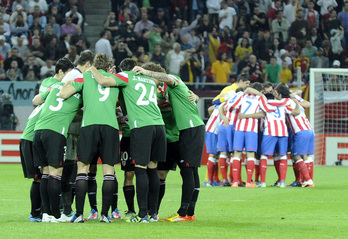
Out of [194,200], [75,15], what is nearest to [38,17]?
[75,15]

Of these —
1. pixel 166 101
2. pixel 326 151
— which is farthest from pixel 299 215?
pixel 326 151

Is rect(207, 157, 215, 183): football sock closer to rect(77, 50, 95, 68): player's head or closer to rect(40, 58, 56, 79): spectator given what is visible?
rect(77, 50, 95, 68): player's head

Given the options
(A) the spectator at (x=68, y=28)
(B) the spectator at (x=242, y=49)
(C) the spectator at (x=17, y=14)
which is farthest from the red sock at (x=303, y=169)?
(C) the spectator at (x=17, y=14)

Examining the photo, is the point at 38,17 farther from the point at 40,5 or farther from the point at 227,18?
the point at 227,18

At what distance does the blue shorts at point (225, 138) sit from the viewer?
50.7 feet

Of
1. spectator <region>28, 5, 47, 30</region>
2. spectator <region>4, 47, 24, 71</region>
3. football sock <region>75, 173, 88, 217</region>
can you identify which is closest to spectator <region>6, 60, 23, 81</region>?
spectator <region>4, 47, 24, 71</region>

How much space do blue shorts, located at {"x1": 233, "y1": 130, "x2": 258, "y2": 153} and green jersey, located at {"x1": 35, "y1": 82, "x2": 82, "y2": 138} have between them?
6521 millimetres

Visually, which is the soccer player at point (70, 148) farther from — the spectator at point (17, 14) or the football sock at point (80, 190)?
the spectator at point (17, 14)

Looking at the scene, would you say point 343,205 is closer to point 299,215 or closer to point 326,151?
point 299,215

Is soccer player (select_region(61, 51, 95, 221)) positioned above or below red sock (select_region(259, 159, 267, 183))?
above

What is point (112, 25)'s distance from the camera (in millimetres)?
26047

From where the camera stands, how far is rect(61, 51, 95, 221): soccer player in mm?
9383

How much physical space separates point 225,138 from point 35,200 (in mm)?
6753

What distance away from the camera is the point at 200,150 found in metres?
9.62
